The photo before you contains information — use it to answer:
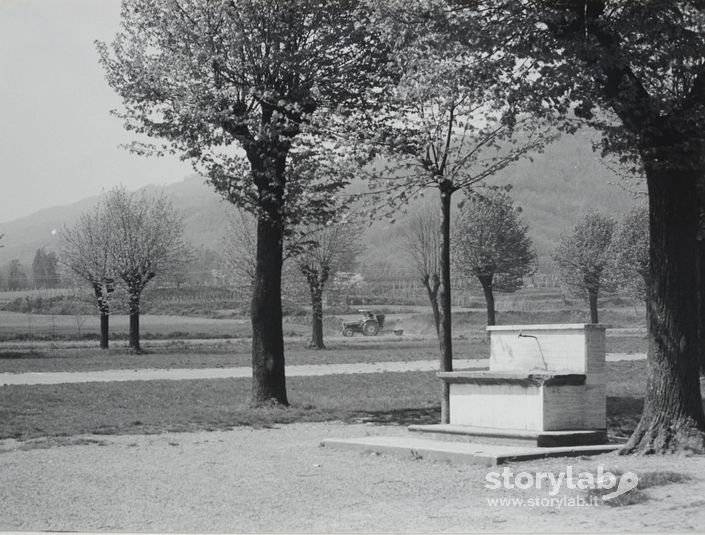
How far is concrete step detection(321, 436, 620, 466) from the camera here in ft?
37.6

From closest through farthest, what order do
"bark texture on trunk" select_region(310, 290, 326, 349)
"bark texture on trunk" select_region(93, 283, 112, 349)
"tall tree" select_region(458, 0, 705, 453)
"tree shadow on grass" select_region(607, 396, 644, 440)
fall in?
"tall tree" select_region(458, 0, 705, 453), "tree shadow on grass" select_region(607, 396, 644, 440), "bark texture on trunk" select_region(93, 283, 112, 349), "bark texture on trunk" select_region(310, 290, 326, 349)

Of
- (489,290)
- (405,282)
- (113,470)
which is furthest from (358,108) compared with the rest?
(405,282)

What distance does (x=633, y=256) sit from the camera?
69188 mm

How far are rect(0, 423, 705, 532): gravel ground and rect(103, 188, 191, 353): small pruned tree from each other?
3253 cm

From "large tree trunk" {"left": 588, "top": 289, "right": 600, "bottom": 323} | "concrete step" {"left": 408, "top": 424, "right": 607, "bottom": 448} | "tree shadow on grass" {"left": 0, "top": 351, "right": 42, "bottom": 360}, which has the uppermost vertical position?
"large tree trunk" {"left": 588, "top": 289, "right": 600, "bottom": 323}

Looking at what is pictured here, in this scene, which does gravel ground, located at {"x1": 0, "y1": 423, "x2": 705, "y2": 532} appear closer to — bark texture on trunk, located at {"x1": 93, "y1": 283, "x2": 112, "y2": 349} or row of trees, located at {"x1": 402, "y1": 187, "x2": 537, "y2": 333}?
bark texture on trunk, located at {"x1": 93, "y1": 283, "x2": 112, "y2": 349}

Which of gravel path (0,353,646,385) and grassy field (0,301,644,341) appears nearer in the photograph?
gravel path (0,353,646,385)

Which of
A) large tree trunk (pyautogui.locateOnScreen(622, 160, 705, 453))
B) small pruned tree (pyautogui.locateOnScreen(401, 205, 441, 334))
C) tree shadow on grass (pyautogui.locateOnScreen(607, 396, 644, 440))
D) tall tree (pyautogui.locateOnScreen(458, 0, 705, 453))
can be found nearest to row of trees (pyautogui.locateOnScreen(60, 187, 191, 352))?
small pruned tree (pyautogui.locateOnScreen(401, 205, 441, 334))

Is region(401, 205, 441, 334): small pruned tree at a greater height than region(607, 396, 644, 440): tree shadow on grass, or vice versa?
region(401, 205, 441, 334): small pruned tree

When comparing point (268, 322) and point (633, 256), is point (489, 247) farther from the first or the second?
point (268, 322)

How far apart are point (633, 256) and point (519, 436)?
59.3 metres

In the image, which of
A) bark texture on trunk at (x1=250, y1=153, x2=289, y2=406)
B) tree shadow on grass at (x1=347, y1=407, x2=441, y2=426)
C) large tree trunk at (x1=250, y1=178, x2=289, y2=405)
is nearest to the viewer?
tree shadow on grass at (x1=347, y1=407, x2=441, y2=426)

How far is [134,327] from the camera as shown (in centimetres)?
4444

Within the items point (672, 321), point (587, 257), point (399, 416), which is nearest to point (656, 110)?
point (672, 321)
